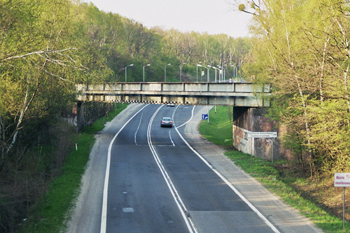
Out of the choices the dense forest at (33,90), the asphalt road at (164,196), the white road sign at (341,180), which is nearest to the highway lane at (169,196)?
the asphalt road at (164,196)

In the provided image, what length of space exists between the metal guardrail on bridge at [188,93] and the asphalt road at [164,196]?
15.0ft

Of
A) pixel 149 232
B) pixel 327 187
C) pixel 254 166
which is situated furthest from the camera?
pixel 254 166

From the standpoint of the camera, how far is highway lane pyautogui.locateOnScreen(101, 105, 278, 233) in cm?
1578

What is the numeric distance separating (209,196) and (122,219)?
5492 mm

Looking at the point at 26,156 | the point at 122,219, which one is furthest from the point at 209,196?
the point at 26,156

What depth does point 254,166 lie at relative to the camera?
28.1 m

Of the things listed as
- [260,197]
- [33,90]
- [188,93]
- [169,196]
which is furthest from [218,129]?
[33,90]

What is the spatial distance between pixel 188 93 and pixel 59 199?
19.7 meters

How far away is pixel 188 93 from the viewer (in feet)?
120

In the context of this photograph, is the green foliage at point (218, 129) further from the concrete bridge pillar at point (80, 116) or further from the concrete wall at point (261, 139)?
the concrete bridge pillar at point (80, 116)

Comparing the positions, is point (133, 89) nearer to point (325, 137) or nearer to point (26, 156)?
point (26, 156)

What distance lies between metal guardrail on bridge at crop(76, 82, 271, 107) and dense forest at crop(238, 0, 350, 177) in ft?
13.1

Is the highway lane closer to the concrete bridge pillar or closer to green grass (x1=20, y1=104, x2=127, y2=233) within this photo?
green grass (x1=20, y1=104, x2=127, y2=233)

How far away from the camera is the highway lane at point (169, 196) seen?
621 inches
